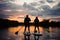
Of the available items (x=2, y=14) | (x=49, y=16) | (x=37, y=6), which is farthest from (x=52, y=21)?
(x=2, y=14)

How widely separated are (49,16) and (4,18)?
169 inches

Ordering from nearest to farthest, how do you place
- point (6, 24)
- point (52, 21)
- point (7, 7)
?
point (7, 7)
point (52, 21)
point (6, 24)

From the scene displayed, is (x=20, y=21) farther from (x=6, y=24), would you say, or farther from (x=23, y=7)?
(x=6, y=24)

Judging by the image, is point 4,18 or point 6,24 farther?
point 6,24

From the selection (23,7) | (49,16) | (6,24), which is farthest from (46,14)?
(6,24)

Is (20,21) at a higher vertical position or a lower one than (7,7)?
lower

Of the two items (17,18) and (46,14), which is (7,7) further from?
(46,14)

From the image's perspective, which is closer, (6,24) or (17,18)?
(17,18)

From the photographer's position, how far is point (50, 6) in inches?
827

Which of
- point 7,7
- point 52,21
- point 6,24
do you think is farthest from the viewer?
point 6,24

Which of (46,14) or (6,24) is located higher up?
(46,14)

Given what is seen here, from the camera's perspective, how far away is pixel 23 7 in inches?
795

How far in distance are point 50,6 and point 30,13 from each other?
7.10 ft

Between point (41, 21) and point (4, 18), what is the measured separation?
356cm
